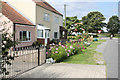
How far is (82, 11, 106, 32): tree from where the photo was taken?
63406 millimetres

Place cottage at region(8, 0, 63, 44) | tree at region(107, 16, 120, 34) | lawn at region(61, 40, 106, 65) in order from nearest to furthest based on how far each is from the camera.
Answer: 1. lawn at region(61, 40, 106, 65)
2. cottage at region(8, 0, 63, 44)
3. tree at region(107, 16, 120, 34)

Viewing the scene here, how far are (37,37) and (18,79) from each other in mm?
14970

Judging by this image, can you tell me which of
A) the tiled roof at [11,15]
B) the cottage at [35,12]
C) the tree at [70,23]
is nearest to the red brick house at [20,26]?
the tiled roof at [11,15]

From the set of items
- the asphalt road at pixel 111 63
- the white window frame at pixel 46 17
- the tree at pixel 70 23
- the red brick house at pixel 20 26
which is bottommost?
the asphalt road at pixel 111 63

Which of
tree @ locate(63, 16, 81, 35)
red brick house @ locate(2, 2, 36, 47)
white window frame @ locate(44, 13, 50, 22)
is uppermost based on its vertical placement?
tree @ locate(63, 16, 81, 35)

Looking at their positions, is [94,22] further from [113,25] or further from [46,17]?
[46,17]

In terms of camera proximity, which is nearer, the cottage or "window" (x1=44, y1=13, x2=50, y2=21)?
the cottage

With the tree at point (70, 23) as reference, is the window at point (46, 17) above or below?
below

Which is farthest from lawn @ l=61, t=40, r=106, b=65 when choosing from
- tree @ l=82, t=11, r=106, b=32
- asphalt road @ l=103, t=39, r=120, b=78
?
tree @ l=82, t=11, r=106, b=32

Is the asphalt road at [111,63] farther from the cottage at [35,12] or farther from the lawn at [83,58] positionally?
the cottage at [35,12]

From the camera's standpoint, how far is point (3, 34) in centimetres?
358

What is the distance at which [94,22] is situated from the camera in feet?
210

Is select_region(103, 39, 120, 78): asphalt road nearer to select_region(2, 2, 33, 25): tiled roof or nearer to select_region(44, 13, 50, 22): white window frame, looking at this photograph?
select_region(2, 2, 33, 25): tiled roof

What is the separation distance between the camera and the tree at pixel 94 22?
63.4 metres
